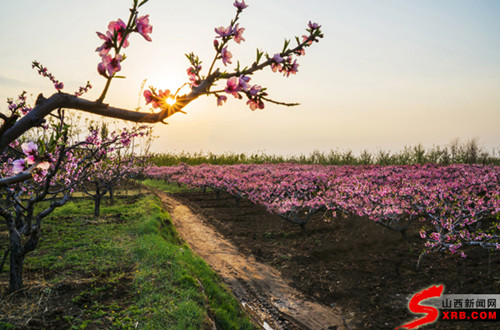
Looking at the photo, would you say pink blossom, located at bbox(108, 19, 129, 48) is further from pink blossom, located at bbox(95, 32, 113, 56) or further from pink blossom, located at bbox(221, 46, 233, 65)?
pink blossom, located at bbox(221, 46, 233, 65)

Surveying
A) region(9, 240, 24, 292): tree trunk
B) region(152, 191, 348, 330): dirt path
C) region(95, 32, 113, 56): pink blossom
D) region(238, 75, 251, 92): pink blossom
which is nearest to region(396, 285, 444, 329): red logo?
region(152, 191, 348, 330): dirt path

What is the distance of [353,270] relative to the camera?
849cm

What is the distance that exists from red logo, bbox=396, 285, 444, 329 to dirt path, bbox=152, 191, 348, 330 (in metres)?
1.43

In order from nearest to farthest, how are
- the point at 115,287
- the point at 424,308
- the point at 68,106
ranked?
the point at 68,106 < the point at 115,287 < the point at 424,308

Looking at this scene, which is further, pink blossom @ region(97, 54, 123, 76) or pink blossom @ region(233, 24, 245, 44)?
pink blossom @ region(233, 24, 245, 44)

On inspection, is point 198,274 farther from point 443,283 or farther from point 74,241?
point 443,283

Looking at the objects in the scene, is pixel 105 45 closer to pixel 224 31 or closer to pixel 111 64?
pixel 111 64

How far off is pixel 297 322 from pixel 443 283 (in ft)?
12.0

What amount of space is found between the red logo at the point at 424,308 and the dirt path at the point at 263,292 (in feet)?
4.69

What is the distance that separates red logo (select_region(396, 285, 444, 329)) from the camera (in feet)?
20.1

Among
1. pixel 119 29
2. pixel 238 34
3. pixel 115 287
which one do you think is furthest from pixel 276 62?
pixel 115 287

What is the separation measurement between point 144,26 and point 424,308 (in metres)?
7.66

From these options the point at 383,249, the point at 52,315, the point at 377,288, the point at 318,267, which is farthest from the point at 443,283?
the point at 52,315

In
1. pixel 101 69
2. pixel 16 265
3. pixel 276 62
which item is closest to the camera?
pixel 101 69
